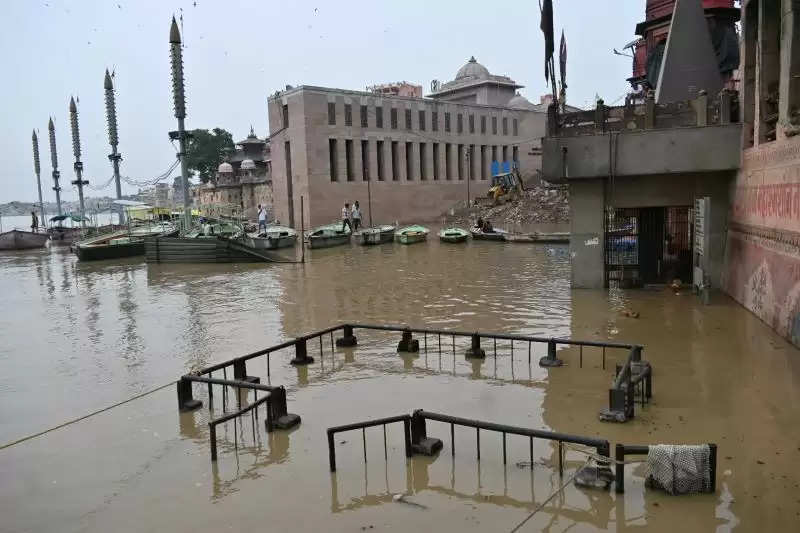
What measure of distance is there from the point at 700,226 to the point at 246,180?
58.8 meters

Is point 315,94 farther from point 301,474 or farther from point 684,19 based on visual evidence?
point 301,474

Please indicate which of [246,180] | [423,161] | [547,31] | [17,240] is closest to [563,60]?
[547,31]

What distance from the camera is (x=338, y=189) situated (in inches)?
1893

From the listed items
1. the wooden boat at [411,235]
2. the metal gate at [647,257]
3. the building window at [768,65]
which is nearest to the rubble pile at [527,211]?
the wooden boat at [411,235]

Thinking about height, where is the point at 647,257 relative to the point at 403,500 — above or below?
above

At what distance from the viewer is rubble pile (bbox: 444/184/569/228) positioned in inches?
1838

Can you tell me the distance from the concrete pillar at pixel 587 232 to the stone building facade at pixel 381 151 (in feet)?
102

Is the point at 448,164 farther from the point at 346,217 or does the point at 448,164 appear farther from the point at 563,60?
the point at 563,60

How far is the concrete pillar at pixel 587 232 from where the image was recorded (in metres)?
17.2

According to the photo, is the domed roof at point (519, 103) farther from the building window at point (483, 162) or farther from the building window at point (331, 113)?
the building window at point (331, 113)

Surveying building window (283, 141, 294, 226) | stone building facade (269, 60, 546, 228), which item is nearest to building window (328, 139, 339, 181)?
stone building facade (269, 60, 546, 228)

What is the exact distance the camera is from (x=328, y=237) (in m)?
36.5

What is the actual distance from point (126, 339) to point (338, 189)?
3441cm

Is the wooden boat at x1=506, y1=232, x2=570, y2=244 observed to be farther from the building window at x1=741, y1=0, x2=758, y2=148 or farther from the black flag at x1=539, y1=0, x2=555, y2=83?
the building window at x1=741, y1=0, x2=758, y2=148
